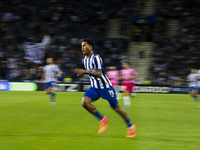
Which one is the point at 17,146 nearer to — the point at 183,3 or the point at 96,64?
the point at 96,64

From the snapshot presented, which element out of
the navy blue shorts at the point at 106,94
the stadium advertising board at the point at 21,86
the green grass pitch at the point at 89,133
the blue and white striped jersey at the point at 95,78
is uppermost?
the blue and white striped jersey at the point at 95,78

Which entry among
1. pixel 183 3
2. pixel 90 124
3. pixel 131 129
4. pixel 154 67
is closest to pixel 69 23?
pixel 154 67

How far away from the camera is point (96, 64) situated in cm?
579

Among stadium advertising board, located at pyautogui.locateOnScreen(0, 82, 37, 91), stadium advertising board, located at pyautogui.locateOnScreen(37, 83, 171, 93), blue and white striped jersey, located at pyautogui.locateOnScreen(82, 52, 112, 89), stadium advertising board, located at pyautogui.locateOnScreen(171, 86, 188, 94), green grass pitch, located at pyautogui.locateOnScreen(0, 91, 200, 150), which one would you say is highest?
blue and white striped jersey, located at pyautogui.locateOnScreen(82, 52, 112, 89)

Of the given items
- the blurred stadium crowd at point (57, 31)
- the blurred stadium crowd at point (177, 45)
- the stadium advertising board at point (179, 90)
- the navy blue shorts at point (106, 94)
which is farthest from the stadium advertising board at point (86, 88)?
the navy blue shorts at point (106, 94)

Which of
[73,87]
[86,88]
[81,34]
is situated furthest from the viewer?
[81,34]

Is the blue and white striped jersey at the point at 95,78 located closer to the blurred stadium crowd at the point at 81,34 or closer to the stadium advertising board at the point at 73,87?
the stadium advertising board at the point at 73,87

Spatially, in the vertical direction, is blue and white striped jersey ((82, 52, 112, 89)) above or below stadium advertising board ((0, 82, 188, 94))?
above

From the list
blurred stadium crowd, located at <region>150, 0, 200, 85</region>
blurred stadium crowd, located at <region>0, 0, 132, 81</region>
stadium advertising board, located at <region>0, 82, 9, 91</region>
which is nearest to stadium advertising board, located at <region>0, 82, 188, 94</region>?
stadium advertising board, located at <region>0, 82, 9, 91</region>

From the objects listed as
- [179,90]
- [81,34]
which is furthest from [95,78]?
[81,34]

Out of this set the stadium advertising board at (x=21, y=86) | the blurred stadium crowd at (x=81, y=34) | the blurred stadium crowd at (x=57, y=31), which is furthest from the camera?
the blurred stadium crowd at (x=57, y=31)

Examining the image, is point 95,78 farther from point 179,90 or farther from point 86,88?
point 179,90

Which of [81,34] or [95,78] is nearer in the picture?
[95,78]

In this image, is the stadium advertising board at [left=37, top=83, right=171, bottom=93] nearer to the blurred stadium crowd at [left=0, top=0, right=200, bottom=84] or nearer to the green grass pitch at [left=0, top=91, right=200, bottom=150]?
the blurred stadium crowd at [left=0, top=0, right=200, bottom=84]
